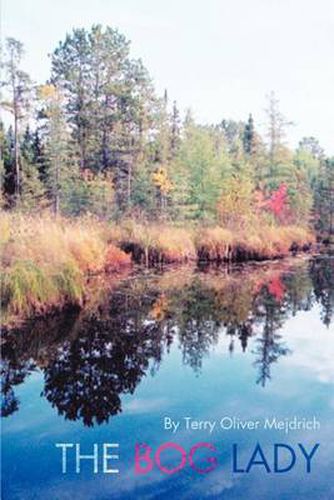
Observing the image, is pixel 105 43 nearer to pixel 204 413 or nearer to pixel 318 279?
pixel 318 279

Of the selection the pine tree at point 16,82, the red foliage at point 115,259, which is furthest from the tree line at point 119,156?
the red foliage at point 115,259

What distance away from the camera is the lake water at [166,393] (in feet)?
12.6

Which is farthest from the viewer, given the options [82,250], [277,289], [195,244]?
[195,244]

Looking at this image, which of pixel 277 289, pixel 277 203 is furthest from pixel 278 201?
pixel 277 289

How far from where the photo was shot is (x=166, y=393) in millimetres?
5539

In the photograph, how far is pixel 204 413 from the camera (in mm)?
5023

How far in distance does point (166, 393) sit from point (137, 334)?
2.25 m

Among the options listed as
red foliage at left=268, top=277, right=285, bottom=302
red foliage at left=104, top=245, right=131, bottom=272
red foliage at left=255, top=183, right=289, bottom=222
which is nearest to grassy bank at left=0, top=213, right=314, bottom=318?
red foliage at left=104, top=245, right=131, bottom=272

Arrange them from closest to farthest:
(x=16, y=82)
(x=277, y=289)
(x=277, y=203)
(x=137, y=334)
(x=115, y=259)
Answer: (x=137, y=334) → (x=277, y=289) → (x=115, y=259) → (x=16, y=82) → (x=277, y=203)

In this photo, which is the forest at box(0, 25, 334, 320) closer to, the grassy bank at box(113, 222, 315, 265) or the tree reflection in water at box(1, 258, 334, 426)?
the grassy bank at box(113, 222, 315, 265)

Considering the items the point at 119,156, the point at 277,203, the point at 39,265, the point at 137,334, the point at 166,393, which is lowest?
the point at 166,393

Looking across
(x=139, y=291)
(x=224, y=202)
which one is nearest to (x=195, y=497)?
(x=139, y=291)

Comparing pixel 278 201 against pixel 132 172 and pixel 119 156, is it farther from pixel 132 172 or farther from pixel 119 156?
pixel 119 156

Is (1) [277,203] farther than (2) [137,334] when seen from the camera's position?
Yes
